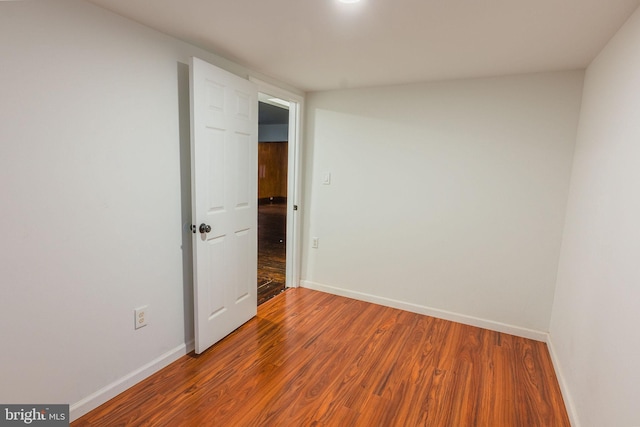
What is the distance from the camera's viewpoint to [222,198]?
2326 mm

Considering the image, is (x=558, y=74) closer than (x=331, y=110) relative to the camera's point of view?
Yes

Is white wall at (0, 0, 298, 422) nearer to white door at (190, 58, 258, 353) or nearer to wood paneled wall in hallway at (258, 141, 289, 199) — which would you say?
white door at (190, 58, 258, 353)

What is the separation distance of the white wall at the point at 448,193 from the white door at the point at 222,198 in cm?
94

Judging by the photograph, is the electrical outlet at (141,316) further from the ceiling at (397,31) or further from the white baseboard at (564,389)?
the white baseboard at (564,389)

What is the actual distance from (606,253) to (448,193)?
131 cm

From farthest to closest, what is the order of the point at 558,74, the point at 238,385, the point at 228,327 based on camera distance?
the point at 228,327, the point at 558,74, the point at 238,385

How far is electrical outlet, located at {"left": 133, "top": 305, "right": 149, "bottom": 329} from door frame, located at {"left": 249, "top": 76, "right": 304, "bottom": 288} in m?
1.70

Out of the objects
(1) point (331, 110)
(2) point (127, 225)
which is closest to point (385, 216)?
(1) point (331, 110)

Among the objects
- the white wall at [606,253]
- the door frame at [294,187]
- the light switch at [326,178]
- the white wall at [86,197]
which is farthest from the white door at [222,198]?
the white wall at [606,253]

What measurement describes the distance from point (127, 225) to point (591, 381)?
2.51m

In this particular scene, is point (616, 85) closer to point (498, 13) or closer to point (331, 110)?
point (498, 13)

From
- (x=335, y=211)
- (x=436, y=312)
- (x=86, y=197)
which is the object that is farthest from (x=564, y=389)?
(x=86, y=197)

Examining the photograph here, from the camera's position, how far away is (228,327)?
8.16ft

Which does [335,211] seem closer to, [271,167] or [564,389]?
[564,389]
